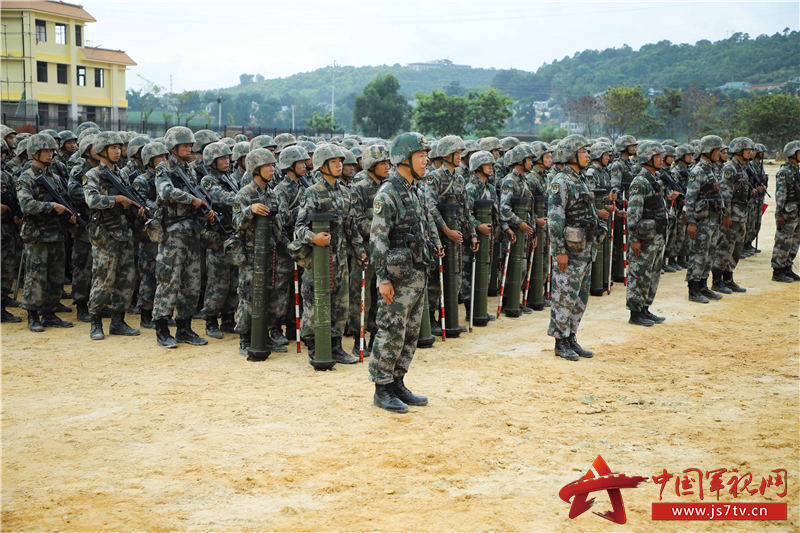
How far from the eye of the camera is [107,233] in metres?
8.80

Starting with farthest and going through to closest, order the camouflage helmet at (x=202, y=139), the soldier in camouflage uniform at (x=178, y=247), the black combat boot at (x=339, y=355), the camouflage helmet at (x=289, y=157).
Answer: the camouflage helmet at (x=202, y=139) < the soldier in camouflage uniform at (x=178, y=247) < the camouflage helmet at (x=289, y=157) < the black combat boot at (x=339, y=355)

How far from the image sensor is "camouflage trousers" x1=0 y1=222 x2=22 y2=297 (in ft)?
32.7

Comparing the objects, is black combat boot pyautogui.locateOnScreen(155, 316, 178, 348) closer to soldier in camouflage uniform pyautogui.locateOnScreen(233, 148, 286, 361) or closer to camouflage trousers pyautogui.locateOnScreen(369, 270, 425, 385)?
soldier in camouflage uniform pyautogui.locateOnScreen(233, 148, 286, 361)

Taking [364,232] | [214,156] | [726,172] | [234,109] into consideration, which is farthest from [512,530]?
[234,109]

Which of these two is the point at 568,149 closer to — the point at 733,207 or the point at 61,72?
the point at 733,207

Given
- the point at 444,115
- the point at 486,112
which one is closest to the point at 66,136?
the point at 444,115

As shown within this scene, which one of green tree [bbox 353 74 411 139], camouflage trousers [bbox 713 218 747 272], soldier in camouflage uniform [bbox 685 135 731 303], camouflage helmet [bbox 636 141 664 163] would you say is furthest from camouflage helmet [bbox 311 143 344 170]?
green tree [bbox 353 74 411 139]

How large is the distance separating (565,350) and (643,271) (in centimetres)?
219

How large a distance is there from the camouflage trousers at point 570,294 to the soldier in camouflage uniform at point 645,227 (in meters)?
1.73

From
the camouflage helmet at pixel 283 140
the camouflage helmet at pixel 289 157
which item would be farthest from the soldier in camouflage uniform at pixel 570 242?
the camouflage helmet at pixel 283 140

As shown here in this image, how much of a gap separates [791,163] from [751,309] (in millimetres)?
3378

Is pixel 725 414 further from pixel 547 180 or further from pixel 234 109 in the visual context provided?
pixel 234 109

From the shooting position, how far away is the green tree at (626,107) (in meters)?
57.3

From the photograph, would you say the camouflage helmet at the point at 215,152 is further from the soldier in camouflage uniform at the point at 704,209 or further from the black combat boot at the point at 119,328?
the soldier in camouflage uniform at the point at 704,209
